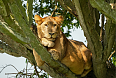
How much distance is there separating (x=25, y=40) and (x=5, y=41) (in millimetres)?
1222

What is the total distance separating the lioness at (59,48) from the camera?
285cm

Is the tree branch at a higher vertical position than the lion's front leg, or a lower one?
higher

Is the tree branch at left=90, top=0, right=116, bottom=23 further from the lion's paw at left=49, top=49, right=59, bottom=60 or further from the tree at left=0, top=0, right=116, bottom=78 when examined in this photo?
the lion's paw at left=49, top=49, right=59, bottom=60

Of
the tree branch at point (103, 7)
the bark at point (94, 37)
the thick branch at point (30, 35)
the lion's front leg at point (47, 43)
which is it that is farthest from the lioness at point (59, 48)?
the tree branch at point (103, 7)

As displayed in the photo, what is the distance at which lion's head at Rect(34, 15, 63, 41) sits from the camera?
9.45ft

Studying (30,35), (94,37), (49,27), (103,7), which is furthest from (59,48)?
(103,7)

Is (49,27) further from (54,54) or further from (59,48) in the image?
(54,54)

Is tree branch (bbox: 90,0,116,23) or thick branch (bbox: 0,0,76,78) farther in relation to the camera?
thick branch (bbox: 0,0,76,78)

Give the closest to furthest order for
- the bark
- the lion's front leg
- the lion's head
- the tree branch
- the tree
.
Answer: the tree branch < the tree < the bark < the lion's front leg < the lion's head

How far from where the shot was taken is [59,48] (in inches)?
114

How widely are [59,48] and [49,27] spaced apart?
0.40 metres

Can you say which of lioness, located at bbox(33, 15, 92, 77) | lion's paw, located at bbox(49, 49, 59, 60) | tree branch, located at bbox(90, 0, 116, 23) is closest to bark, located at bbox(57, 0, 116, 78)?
lioness, located at bbox(33, 15, 92, 77)

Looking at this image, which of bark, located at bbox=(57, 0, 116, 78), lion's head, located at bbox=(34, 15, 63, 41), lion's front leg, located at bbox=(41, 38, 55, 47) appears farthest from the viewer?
lion's head, located at bbox=(34, 15, 63, 41)

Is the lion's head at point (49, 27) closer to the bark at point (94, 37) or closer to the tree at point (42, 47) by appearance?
the tree at point (42, 47)
